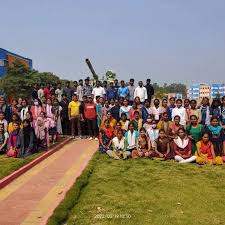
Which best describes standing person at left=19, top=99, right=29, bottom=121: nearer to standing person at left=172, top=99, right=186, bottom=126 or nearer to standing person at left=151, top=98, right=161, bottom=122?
standing person at left=151, top=98, right=161, bottom=122

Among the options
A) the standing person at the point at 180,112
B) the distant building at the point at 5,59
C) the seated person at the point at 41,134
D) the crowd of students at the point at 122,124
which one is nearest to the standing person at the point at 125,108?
the crowd of students at the point at 122,124

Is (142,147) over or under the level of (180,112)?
under

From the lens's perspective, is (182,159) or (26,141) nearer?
(182,159)

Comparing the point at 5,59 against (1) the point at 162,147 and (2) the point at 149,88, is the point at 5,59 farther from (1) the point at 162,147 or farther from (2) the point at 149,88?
(1) the point at 162,147

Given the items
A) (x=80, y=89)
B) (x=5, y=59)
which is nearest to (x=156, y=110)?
(x=80, y=89)

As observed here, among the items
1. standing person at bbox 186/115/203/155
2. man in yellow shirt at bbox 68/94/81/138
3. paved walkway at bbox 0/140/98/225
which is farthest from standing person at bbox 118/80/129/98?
standing person at bbox 186/115/203/155

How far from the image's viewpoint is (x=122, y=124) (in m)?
11.5

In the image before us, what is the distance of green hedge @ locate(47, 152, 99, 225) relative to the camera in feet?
18.7

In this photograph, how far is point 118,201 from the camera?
6535mm

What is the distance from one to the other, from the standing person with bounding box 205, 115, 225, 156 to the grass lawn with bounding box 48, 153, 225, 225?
948 mm

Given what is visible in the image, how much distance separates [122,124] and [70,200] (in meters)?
5.18

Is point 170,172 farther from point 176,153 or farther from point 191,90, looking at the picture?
point 191,90

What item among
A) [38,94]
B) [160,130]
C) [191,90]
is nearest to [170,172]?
[160,130]

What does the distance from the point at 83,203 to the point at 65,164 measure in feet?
11.6
